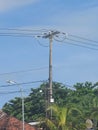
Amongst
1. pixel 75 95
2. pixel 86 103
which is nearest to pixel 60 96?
pixel 75 95

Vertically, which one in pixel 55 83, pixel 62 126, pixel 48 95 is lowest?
pixel 62 126

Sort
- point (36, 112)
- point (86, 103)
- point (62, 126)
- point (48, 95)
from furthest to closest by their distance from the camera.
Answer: point (36, 112), point (86, 103), point (48, 95), point (62, 126)

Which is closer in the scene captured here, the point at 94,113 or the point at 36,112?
the point at 94,113

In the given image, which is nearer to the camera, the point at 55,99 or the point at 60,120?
the point at 60,120

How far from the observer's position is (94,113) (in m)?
55.3

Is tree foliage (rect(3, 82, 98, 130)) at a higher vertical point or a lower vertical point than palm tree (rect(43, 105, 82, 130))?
higher

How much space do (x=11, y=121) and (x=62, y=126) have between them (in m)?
11.8

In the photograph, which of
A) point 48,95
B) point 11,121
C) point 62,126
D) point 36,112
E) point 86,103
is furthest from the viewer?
point 36,112

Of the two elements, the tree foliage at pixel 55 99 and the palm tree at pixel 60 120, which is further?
the tree foliage at pixel 55 99

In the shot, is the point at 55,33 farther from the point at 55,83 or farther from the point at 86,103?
the point at 55,83

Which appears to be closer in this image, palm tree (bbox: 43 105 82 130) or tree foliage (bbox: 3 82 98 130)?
palm tree (bbox: 43 105 82 130)

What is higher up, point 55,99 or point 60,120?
point 55,99

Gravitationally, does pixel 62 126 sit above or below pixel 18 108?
below

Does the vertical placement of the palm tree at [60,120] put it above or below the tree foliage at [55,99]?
below
